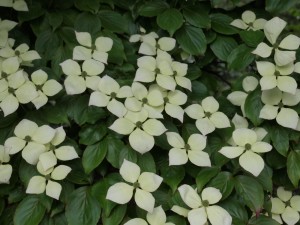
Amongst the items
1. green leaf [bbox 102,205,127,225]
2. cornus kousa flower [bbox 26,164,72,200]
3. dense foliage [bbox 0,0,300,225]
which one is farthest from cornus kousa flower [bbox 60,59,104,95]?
green leaf [bbox 102,205,127,225]

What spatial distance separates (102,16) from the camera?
1.34 m

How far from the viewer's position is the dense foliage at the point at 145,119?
3.29 feet

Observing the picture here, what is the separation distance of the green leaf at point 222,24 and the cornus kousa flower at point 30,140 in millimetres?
618

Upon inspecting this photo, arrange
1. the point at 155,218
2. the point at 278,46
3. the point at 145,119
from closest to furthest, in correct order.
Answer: the point at 155,218, the point at 145,119, the point at 278,46

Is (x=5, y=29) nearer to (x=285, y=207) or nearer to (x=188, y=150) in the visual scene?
(x=188, y=150)

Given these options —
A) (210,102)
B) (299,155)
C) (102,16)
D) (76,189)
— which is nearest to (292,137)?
(299,155)

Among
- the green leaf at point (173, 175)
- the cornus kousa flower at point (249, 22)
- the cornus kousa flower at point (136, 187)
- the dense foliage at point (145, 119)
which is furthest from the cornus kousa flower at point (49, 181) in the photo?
the cornus kousa flower at point (249, 22)

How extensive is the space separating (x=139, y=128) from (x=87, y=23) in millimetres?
438

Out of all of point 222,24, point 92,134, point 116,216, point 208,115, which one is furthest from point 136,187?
point 222,24

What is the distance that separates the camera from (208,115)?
1.16 m

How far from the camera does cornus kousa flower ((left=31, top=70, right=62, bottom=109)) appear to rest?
3.71 ft

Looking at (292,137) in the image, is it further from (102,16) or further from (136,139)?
(102,16)

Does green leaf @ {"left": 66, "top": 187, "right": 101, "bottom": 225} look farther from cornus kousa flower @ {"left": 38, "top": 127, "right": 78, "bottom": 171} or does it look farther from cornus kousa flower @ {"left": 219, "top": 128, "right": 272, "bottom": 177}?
cornus kousa flower @ {"left": 219, "top": 128, "right": 272, "bottom": 177}

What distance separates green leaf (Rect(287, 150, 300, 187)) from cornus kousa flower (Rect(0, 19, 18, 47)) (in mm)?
864
